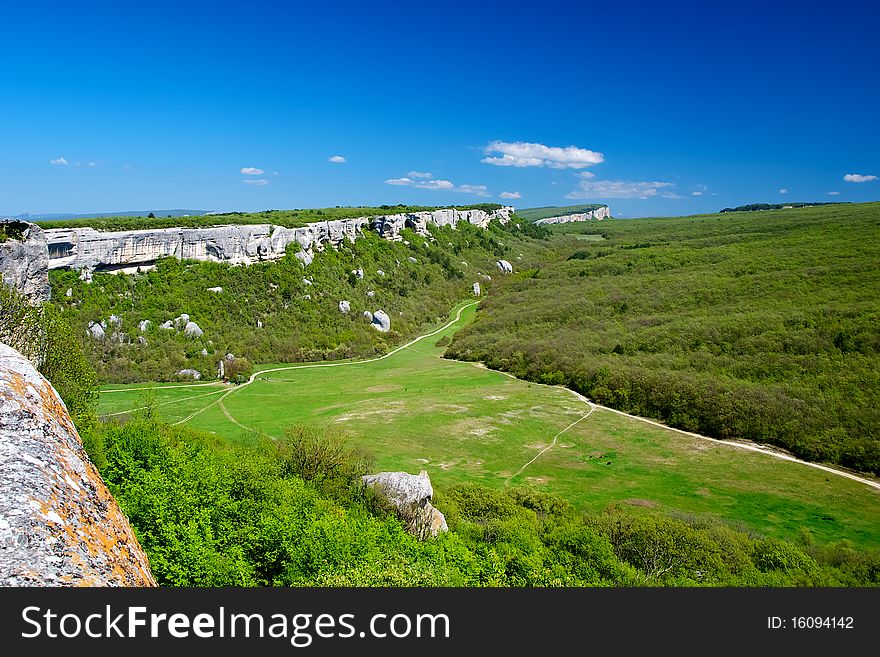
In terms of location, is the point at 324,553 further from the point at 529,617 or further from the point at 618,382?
the point at 618,382

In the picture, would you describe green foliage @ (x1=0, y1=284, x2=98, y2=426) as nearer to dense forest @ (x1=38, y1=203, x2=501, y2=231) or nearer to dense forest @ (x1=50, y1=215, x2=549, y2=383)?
dense forest @ (x1=50, y1=215, x2=549, y2=383)

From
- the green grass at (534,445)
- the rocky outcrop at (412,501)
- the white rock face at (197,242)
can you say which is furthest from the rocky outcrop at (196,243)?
the rocky outcrop at (412,501)

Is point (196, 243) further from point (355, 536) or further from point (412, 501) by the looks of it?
point (355, 536)

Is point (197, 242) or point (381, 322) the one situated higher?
point (197, 242)

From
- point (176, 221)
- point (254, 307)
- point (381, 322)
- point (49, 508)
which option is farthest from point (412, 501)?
point (176, 221)

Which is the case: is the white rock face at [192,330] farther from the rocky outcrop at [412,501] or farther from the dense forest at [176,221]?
the rocky outcrop at [412,501]

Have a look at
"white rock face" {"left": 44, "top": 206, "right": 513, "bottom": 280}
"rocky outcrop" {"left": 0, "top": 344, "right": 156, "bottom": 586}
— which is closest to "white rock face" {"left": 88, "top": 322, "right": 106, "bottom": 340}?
"white rock face" {"left": 44, "top": 206, "right": 513, "bottom": 280}
